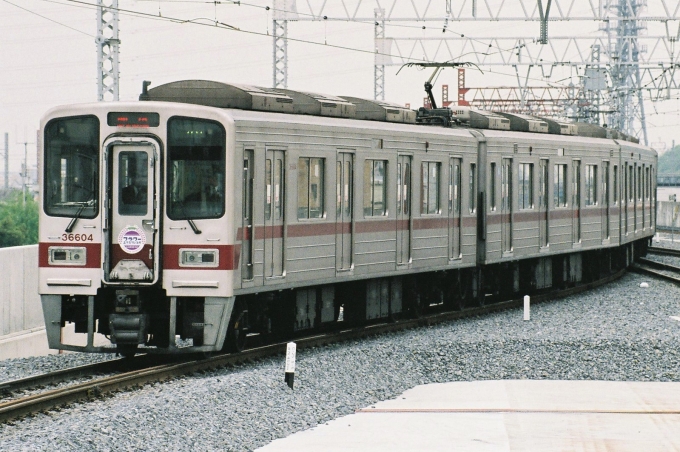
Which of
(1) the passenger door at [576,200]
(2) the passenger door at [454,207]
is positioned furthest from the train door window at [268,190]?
(1) the passenger door at [576,200]

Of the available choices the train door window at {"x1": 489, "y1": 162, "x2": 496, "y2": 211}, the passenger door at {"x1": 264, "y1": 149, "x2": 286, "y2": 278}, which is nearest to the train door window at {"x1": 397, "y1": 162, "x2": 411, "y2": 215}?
the train door window at {"x1": 489, "y1": 162, "x2": 496, "y2": 211}

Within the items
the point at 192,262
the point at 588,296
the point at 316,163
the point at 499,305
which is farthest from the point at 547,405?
the point at 588,296

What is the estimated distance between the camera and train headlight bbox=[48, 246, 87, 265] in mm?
12992

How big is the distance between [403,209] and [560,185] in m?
6.56

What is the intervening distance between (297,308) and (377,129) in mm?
2716

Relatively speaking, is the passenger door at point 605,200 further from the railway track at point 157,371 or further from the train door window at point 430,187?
the train door window at point 430,187

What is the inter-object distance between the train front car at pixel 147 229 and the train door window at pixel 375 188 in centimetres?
363

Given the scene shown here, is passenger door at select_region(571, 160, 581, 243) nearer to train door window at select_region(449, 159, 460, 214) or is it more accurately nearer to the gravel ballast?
the gravel ballast

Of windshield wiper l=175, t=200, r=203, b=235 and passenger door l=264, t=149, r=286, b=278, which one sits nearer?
windshield wiper l=175, t=200, r=203, b=235

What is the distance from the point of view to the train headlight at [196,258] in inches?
505

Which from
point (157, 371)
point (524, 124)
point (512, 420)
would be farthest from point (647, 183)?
point (512, 420)

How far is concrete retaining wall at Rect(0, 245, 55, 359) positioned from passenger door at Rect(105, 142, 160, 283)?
342 centimetres

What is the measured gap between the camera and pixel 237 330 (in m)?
13.7

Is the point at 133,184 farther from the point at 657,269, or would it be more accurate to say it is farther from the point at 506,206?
the point at 657,269
